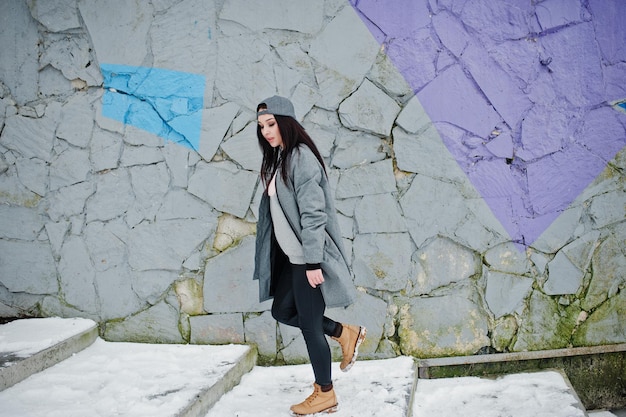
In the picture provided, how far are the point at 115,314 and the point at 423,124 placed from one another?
2144 mm

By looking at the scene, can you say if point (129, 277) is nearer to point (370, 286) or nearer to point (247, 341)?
point (247, 341)

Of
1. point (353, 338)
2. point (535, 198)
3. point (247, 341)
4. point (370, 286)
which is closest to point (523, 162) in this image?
point (535, 198)

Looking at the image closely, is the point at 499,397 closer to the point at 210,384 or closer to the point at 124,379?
the point at 210,384

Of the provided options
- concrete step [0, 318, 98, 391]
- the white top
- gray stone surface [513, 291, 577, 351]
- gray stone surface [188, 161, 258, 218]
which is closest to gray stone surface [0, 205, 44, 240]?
concrete step [0, 318, 98, 391]

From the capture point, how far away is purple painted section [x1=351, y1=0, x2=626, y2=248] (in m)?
3.36

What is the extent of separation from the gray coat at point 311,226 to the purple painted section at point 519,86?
43.4 inches

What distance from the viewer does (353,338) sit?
2.85 meters

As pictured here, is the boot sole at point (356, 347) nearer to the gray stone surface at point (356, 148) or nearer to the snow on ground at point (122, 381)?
the snow on ground at point (122, 381)

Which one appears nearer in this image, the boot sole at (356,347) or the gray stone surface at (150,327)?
the boot sole at (356,347)

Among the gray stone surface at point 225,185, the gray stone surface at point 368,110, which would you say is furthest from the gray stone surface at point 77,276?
the gray stone surface at point 368,110

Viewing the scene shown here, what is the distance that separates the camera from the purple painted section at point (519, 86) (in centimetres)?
336

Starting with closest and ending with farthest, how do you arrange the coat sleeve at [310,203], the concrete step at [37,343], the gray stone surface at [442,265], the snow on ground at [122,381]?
the coat sleeve at [310,203], the snow on ground at [122,381], the concrete step at [37,343], the gray stone surface at [442,265]

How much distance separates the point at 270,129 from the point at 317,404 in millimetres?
1266

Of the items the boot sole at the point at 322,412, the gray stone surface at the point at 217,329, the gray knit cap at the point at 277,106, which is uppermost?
the gray knit cap at the point at 277,106
